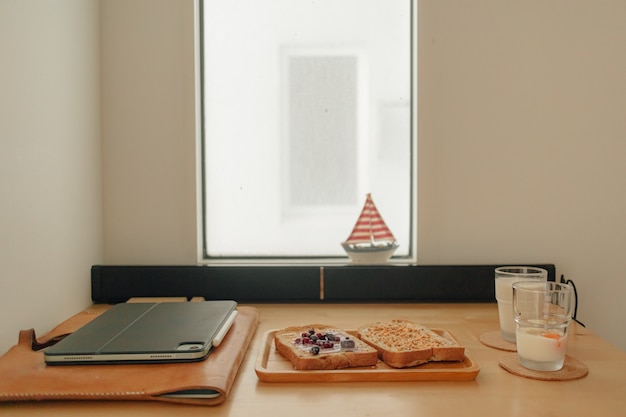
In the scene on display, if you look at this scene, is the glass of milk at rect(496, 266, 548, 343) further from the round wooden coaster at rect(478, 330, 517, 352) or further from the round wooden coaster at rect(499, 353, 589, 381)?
the round wooden coaster at rect(499, 353, 589, 381)

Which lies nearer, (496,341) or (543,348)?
(543,348)

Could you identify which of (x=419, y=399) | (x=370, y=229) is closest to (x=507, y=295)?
(x=419, y=399)

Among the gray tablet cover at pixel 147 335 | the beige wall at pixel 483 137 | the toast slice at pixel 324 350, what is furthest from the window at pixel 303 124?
the toast slice at pixel 324 350

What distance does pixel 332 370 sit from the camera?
38.6 inches

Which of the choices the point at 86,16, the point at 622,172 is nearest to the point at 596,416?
the point at 622,172

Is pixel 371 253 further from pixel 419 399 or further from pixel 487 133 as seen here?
pixel 419 399

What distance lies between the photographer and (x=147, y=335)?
41.6 inches

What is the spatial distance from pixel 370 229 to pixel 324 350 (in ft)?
2.06

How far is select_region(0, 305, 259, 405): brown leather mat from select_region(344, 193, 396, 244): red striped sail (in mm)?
649

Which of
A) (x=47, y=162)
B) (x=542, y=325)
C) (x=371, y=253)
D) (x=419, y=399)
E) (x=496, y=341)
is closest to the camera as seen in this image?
(x=419, y=399)

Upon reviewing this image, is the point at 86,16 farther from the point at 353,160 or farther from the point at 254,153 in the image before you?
the point at 353,160

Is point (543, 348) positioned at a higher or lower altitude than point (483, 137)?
lower

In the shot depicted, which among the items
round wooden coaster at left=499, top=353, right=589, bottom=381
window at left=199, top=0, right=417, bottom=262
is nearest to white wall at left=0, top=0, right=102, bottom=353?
window at left=199, top=0, right=417, bottom=262

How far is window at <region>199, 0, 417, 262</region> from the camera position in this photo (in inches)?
66.9
